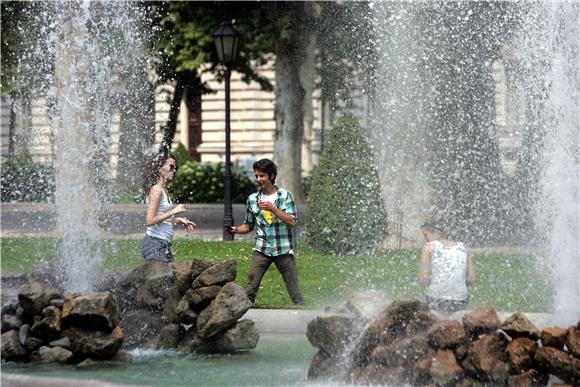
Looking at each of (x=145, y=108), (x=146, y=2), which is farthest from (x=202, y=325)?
(x=146, y=2)

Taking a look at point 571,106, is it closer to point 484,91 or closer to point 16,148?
point 484,91

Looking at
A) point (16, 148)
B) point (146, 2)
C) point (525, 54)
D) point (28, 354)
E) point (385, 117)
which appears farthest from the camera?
point (16, 148)

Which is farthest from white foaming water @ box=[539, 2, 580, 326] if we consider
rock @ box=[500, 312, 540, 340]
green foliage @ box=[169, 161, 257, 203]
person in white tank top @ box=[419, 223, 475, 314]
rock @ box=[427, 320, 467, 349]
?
green foliage @ box=[169, 161, 257, 203]

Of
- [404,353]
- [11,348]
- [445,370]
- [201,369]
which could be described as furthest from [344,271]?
[445,370]

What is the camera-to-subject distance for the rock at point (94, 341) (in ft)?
29.5

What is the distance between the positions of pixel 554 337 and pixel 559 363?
0.19 m

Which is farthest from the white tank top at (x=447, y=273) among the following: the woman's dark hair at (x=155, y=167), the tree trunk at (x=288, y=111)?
the tree trunk at (x=288, y=111)

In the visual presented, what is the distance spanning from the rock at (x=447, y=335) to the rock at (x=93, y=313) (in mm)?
2451

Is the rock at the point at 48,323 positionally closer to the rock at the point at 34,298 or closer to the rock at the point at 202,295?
the rock at the point at 34,298

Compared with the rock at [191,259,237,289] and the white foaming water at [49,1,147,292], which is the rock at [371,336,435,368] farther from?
the white foaming water at [49,1,147,292]

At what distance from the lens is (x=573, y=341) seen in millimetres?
7402

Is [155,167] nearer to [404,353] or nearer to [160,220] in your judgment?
[160,220]

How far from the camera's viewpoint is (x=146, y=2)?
2806 centimetres

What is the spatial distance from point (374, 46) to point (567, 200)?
26.3ft
